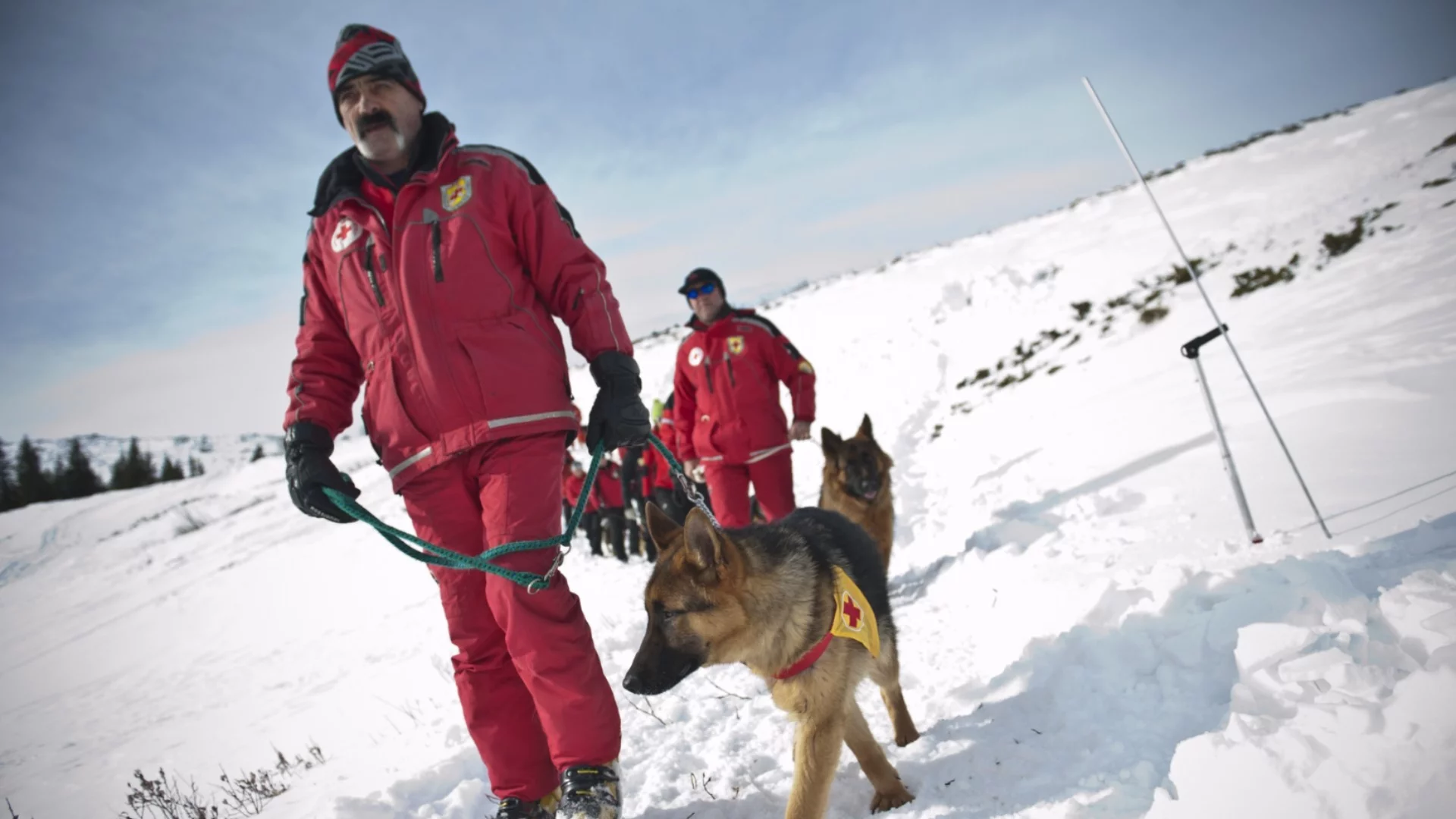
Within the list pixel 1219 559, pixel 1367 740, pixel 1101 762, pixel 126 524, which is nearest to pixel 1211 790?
pixel 1367 740

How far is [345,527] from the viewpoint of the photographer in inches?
795

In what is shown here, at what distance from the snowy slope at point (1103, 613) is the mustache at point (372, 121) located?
308 cm

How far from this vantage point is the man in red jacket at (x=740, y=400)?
5370 mm

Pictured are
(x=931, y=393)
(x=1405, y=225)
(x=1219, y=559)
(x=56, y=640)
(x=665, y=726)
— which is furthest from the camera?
(x=56, y=640)

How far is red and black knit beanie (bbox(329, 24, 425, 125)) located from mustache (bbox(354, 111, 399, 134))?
14 centimetres

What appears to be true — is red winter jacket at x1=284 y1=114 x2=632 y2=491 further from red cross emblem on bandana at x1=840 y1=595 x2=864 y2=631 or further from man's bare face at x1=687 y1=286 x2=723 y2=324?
man's bare face at x1=687 y1=286 x2=723 y2=324

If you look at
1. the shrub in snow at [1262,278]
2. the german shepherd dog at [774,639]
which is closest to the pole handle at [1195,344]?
the german shepherd dog at [774,639]

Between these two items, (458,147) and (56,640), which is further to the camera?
(56,640)

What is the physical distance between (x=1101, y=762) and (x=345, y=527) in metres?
22.4

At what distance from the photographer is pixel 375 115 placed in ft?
8.19

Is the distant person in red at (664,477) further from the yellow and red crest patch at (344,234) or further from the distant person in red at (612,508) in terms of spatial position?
the yellow and red crest patch at (344,234)

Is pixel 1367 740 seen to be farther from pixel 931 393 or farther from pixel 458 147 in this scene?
pixel 931 393

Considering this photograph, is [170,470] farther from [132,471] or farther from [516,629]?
[516,629]

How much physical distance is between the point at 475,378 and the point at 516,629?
35.6 inches
